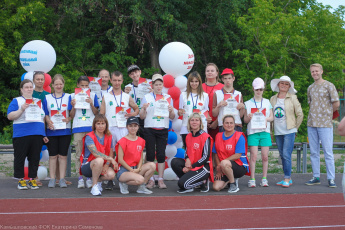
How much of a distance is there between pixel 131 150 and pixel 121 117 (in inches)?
29.9

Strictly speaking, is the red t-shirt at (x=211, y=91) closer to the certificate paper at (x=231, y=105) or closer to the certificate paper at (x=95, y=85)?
the certificate paper at (x=231, y=105)

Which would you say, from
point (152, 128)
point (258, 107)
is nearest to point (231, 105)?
point (258, 107)

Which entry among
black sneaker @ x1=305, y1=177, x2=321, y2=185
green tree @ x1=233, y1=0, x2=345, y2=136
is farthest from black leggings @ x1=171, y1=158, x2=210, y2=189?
green tree @ x1=233, y1=0, x2=345, y2=136

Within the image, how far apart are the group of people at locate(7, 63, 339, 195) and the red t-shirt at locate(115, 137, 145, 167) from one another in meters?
0.02

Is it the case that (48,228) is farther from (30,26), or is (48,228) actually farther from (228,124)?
(30,26)

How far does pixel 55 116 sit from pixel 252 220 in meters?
4.23

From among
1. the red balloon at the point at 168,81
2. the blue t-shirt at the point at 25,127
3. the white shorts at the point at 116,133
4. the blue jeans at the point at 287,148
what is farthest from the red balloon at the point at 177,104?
the blue t-shirt at the point at 25,127

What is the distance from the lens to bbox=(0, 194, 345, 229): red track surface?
6117 millimetres

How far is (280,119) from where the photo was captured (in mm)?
9211

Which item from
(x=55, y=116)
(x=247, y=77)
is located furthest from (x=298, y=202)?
(x=247, y=77)

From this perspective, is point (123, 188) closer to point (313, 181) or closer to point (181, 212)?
point (181, 212)

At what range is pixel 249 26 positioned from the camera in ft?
74.1

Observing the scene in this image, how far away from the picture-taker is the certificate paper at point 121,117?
884cm

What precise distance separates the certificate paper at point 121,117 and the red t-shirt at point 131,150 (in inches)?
18.2
